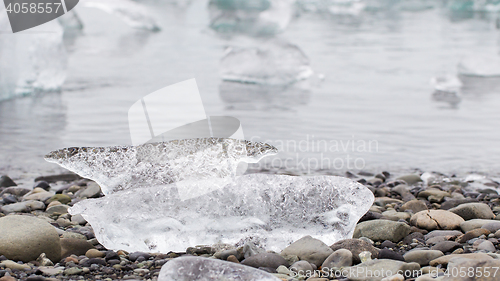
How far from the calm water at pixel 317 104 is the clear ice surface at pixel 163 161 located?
1886 millimetres

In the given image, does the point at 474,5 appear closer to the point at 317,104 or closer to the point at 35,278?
the point at 317,104

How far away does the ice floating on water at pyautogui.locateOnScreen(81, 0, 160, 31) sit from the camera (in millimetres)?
14234

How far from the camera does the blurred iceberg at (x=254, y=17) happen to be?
14.5 m

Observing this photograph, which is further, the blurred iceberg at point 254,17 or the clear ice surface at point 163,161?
the blurred iceberg at point 254,17

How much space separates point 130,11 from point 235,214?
13.6 metres

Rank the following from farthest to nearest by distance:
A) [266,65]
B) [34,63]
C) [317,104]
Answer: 1. [266,65]
2. [34,63]
3. [317,104]

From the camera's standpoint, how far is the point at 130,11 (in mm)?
15172

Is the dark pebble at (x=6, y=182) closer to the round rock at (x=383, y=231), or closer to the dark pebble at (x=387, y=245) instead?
the round rock at (x=383, y=231)

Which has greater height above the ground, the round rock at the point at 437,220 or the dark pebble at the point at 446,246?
Result: the dark pebble at the point at 446,246

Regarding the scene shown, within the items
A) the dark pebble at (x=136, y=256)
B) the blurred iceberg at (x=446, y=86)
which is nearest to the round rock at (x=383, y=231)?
the dark pebble at (x=136, y=256)

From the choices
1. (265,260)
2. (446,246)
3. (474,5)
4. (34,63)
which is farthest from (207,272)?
(474,5)

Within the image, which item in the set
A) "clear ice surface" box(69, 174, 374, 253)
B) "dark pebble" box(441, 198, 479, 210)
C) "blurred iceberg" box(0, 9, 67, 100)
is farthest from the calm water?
"clear ice surface" box(69, 174, 374, 253)

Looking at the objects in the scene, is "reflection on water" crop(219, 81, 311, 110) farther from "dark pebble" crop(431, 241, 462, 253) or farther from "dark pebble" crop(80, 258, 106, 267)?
"dark pebble" crop(80, 258, 106, 267)

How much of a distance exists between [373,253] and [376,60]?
912 cm
